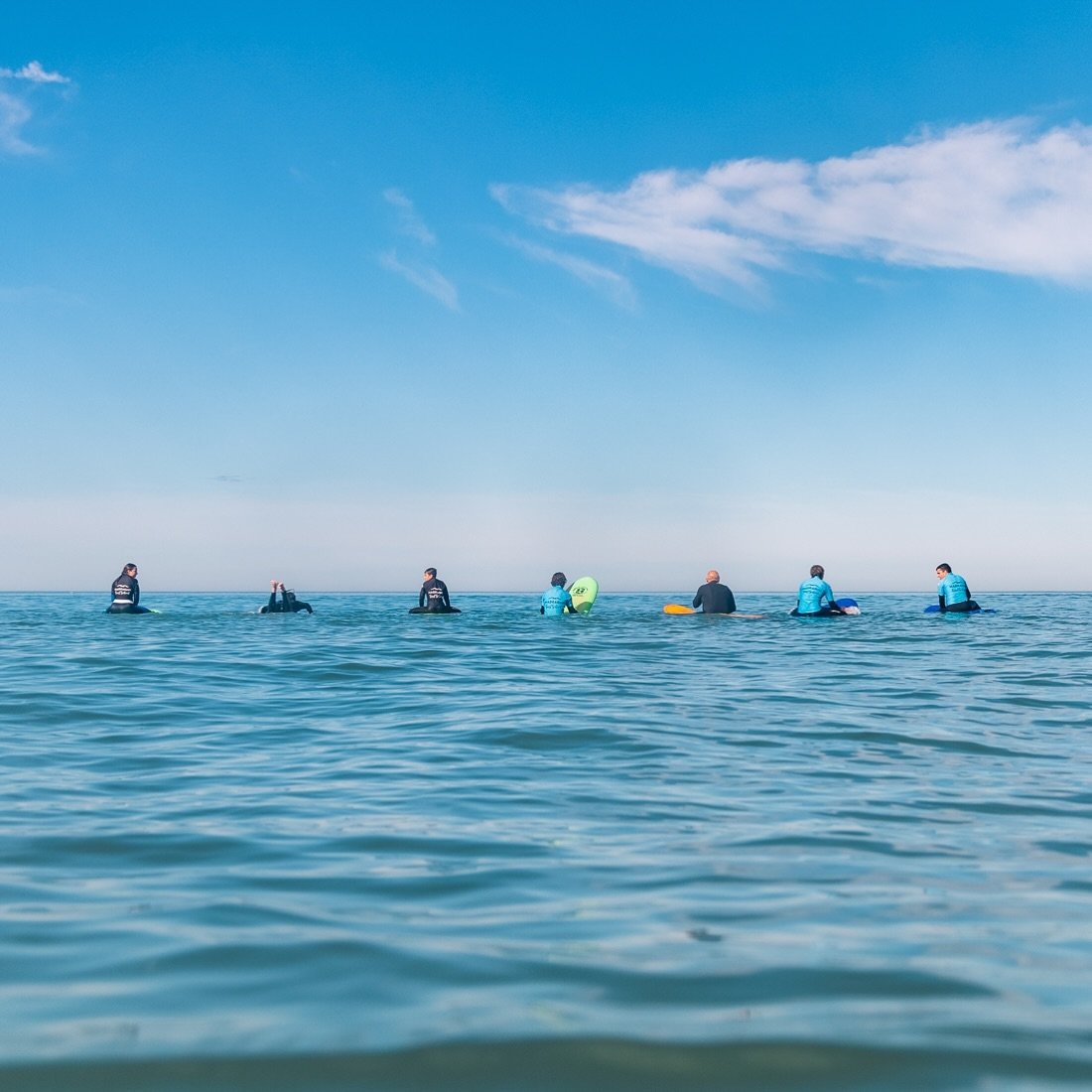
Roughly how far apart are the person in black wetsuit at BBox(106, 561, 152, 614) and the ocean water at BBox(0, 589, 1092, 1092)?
20364mm

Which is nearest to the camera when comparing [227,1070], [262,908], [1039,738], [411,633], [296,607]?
[227,1070]

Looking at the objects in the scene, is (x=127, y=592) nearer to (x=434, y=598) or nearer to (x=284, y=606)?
(x=284, y=606)

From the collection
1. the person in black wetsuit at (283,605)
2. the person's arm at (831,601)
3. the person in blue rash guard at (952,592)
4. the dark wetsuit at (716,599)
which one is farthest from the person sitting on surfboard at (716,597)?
the person in black wetsuit at (283,605)

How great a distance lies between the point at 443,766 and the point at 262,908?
338cm

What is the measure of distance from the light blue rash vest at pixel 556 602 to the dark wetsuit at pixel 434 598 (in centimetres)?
350

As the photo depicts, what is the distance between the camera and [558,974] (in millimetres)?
3434

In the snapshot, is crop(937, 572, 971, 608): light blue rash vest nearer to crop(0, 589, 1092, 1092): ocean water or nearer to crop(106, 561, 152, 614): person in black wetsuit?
crop(0, 589, 1092, 1092): ocean water

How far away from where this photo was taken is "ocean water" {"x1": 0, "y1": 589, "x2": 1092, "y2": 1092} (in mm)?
2859

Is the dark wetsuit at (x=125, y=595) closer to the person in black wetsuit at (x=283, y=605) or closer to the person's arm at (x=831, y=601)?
the person in black wetsuit at (x=283, y=605)

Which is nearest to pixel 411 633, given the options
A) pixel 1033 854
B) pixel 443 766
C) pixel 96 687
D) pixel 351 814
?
pixel 96 687

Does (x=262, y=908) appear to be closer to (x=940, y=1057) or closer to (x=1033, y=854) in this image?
(x=940, y=1057)

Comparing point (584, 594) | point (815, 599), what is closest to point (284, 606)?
point (584, 594)

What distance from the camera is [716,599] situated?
91.2ft

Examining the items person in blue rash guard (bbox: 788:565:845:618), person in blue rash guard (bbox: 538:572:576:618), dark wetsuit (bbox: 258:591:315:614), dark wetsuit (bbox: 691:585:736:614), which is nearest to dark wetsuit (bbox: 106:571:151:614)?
dark wetsuit (bbox: 258:591:315:614)
